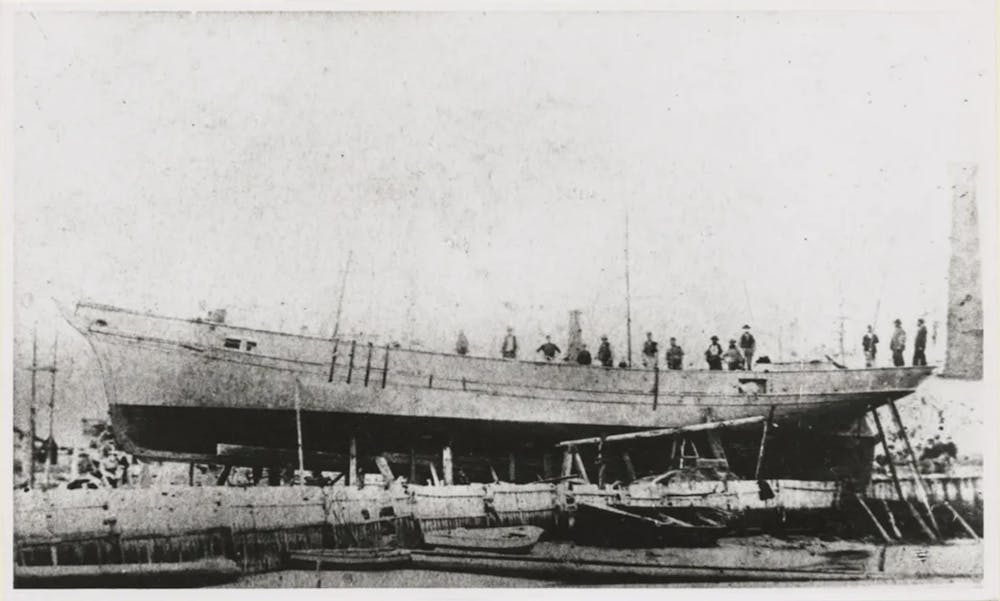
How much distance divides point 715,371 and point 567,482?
144 centimetres

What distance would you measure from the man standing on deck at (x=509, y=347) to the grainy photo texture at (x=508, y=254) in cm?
7

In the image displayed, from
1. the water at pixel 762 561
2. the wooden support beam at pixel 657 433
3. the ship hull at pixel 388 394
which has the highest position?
the ship hull at pixel 388 394

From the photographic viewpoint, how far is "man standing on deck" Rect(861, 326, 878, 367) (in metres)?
7.02

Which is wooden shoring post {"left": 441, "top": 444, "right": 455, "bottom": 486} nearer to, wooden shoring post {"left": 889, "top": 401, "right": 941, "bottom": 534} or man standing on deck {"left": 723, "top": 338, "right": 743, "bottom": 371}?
man standing on deck {"left": 723, "top": 338, "right": 743, "bottom": 371}

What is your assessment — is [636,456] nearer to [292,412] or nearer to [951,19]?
[292,412]

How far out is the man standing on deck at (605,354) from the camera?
711cm

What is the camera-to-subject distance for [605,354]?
715 centimetres

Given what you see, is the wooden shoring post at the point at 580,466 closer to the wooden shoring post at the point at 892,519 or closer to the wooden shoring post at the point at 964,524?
the wooden shoring post at the point at 892,519

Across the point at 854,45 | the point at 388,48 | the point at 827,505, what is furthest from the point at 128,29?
the point at 827,505

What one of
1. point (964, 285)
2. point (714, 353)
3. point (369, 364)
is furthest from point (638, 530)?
point (964, 285)

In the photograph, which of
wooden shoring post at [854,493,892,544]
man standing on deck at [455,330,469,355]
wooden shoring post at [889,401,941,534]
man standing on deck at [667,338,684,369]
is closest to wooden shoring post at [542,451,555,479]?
man standing on deck at [455,330,469,355]

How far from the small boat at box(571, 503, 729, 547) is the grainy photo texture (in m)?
0.02

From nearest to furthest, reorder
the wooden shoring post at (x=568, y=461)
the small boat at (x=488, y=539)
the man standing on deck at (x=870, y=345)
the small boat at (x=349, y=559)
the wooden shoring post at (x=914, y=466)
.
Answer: the small boat at (x=349, y=559)
the small boat at (x=488, y=539)
the wooden shoring post at (x=914, y=466)
the man standing on deck at (x=870, y=345)
the wooden shoring post at (x=568, y=461)

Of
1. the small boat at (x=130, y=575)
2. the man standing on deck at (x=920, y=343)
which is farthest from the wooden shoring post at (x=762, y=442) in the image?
the small boat at (x=130, y=575)
